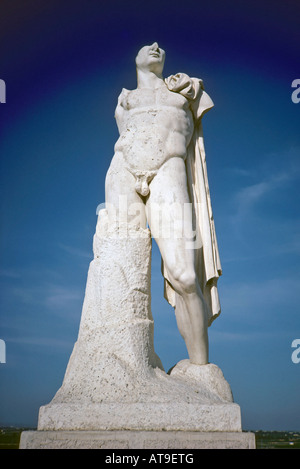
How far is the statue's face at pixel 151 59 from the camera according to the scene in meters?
5.29

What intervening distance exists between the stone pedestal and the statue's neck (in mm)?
1527

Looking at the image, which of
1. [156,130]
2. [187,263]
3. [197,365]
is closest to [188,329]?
[197,365]

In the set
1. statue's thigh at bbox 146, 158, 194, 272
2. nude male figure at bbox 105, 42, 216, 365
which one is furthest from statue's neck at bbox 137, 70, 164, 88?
statue's thigh at bbox 146, 158, 194, 272

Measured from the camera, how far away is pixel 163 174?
471cm

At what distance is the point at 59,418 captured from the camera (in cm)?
374

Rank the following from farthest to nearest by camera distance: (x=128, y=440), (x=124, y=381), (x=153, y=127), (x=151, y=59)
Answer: (x=151, y=59), (x=153, y=127), (x=124, y=381), (x=128, y=440)

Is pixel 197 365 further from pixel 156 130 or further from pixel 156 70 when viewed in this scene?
pixel 156 70

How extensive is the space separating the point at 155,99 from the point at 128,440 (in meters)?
3.22

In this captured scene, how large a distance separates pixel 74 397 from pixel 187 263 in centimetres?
149

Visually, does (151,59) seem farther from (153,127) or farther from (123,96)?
(153,127)

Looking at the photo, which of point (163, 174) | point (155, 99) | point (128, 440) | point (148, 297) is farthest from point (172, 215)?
point (128, 440)

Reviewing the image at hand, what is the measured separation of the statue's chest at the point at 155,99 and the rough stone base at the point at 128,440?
307 cm

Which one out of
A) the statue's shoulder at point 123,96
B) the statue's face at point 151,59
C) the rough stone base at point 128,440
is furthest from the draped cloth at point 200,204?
the rough stone base at point 128,440

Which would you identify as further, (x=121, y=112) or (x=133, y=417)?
(x=121, y=112)
